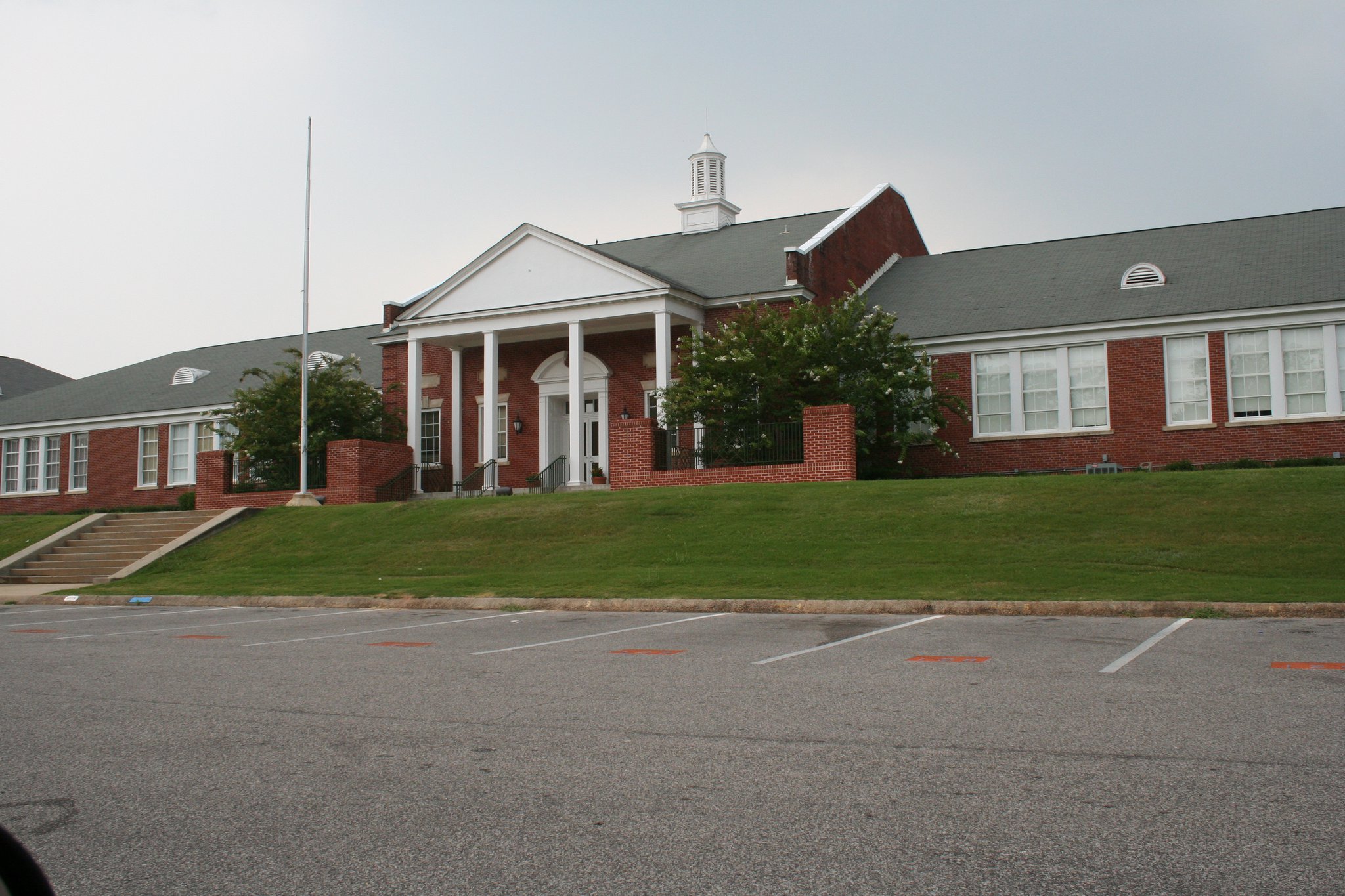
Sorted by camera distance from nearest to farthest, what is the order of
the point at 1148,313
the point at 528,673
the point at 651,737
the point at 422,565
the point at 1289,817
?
the point at 1289,817
the point at 651,737
the point at 528,673
the point at 422,565
the point at 1148,313

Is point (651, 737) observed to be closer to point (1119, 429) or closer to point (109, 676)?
point (109, 676)

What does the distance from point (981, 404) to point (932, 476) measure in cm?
218

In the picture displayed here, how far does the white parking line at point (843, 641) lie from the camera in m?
9.05

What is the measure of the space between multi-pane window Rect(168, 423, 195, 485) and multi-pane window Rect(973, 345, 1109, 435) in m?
26.5

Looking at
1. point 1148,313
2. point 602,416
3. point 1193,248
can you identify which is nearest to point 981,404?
point 1148,313

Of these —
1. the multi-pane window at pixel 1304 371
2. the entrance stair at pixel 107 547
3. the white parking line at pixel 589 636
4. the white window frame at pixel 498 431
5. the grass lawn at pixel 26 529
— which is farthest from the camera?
the white window frame at pixel 498 431

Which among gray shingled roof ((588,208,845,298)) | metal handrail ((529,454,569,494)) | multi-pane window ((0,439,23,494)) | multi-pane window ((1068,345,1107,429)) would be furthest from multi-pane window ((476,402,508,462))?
multi-pane window ((0,439,23,494))

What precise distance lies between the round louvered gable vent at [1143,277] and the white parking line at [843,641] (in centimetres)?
1863

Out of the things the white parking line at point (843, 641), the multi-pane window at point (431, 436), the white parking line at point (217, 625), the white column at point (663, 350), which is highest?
the white column at point (663, 350)

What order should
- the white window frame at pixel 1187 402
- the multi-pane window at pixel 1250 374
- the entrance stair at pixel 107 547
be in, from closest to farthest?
the entrance stair at pixel 107 547 → the multi-pane window at pixel 1250 374 → the white window frame at pixel 1187 402

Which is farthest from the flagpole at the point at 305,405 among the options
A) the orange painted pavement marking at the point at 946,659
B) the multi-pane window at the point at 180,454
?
the orange painted pavement marking at the point at 946,659

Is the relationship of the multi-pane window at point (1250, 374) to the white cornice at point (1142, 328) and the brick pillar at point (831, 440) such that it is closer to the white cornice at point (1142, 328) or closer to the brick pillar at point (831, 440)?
the white cornice at point (1142, 328)

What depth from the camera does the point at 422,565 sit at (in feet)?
65.0

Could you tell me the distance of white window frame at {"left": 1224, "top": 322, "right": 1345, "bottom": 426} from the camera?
80.3ft
